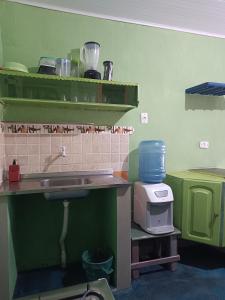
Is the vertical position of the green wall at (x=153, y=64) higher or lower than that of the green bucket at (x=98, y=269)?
higher

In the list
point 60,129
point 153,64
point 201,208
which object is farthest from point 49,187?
point 153,64

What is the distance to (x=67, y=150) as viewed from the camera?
2.10 metres

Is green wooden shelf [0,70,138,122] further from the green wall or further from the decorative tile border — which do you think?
the green wall

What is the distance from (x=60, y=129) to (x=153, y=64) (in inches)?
47.0

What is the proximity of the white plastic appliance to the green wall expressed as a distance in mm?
384

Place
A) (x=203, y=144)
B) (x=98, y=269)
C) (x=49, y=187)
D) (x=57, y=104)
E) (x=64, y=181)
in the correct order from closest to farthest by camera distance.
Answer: (x=49, y=187)
(x=98, y=269)
(x=57, y=104)
(x=64, y=181)
(x=203, y=144)

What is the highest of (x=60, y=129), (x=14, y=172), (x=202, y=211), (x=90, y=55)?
(x=90, y=55)

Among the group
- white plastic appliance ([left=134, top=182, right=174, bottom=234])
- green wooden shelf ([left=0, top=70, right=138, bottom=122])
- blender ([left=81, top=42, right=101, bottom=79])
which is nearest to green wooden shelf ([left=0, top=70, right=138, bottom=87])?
green wooden shelf ([left=0, top=70, right=138, bottom=122])

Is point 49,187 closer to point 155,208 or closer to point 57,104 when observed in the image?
point 57,104

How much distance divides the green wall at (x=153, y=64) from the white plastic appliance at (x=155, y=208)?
1.26 feet

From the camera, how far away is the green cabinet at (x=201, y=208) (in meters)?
2.02

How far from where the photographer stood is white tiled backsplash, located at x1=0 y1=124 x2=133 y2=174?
1.97 m

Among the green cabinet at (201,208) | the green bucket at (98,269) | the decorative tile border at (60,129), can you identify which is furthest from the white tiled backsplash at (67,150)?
the green bucket at (98,269)

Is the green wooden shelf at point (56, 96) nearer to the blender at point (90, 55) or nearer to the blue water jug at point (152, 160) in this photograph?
the blender at point (90, 55)
